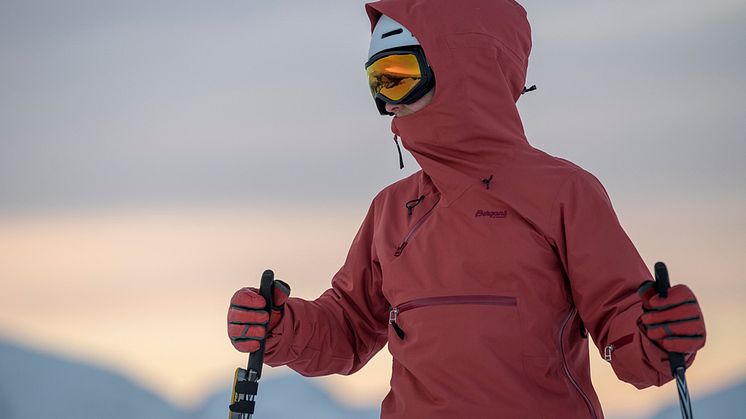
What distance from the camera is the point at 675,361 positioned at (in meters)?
1.42

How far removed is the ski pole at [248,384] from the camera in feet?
5.92

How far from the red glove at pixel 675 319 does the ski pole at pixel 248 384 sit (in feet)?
2.62

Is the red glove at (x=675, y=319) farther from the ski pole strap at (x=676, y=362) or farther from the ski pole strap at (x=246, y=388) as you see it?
the ski pole strap at (x=246, y=388)

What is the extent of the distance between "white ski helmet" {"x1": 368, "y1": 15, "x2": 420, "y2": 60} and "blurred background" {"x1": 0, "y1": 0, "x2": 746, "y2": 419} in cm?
203

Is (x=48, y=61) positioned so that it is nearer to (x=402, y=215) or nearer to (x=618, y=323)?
(x=402, y=215)

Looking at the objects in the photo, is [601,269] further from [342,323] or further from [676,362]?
[342,323]

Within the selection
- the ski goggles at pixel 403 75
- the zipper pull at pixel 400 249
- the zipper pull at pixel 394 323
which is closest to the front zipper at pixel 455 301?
the zipper pull at pixel 394 323

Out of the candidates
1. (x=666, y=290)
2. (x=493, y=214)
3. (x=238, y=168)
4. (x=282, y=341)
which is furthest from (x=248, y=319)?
(x=238, y=168)

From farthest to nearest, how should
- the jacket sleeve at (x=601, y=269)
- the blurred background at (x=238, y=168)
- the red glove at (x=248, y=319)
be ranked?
the blurred background at (x=238, y=168) → the red glove at (x=248, y=319) → the jacket sleeve at (x=601, y=269)

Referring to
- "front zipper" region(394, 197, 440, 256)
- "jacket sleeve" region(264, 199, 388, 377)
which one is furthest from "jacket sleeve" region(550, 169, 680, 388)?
"jacket sleeve" region(264, 199, 388, 377)

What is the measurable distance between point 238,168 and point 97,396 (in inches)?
55.6

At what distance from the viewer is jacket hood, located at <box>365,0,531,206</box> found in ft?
6.15

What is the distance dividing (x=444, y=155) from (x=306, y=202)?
7.86ft

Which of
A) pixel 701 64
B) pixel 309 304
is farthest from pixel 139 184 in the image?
pixel 701 64
